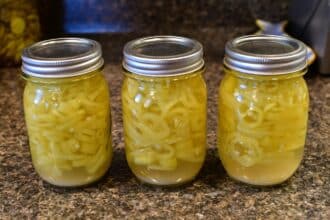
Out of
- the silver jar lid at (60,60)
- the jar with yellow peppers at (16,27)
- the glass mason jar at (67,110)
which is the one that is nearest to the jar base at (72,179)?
the glass mason jar at (67,110)

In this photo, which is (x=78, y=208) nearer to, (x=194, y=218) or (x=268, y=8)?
(x=194, y=218)

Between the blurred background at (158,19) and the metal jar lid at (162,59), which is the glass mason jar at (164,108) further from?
the blurred background at (158,19)

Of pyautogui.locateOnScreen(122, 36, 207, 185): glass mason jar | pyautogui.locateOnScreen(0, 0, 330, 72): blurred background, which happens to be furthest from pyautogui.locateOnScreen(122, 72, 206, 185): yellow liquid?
pyautogui.locateOnScreen(0, 0, 330, 72): blurred background

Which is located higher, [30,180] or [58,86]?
[58,86]

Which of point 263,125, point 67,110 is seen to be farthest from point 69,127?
point 263,125

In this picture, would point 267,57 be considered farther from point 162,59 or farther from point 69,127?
point 69,127

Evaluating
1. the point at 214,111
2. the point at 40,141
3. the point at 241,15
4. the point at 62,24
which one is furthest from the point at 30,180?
the point at 241,15
